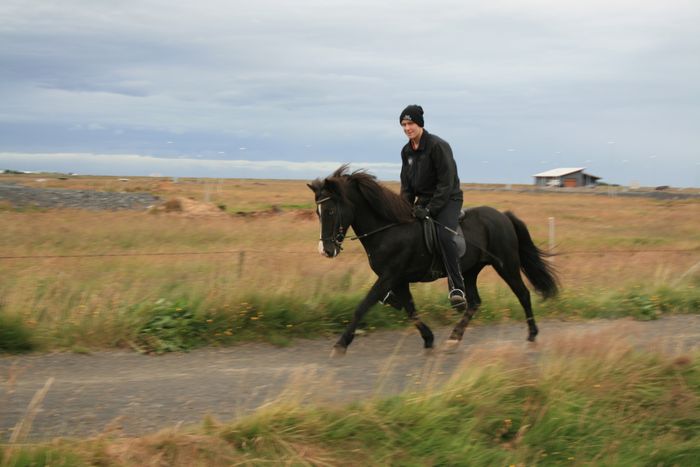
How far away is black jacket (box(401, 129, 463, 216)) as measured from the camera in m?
8.71

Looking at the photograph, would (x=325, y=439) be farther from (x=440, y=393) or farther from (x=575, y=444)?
(x=575, y=444)

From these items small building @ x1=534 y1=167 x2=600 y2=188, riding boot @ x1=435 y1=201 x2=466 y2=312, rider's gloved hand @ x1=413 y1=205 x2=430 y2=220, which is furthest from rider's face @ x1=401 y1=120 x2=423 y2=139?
small building @ x1=534 y1=167 x2=600 y2=188

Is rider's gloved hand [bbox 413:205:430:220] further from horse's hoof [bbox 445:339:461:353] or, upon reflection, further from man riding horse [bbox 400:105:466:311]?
horse's hoof [bbox 445:339:461:353]

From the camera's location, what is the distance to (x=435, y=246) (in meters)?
8.93

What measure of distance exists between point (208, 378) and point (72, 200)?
94.3ft

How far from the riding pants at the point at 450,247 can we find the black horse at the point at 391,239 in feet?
0.76

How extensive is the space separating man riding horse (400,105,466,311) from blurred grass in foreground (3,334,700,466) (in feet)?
5.31

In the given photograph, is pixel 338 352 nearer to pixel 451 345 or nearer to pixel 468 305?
pixel 451 345

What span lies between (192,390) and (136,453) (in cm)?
183

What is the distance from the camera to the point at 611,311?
38.3 ft

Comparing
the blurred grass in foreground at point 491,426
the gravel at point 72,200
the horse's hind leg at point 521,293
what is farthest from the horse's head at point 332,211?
the gravel at point 72,200

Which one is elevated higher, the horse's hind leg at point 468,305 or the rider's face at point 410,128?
the rider's face at point 410,128

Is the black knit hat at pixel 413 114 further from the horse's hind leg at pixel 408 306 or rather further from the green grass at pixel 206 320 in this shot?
the green grass at pixel 206 320

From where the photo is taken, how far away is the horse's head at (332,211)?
8211 millimetres
